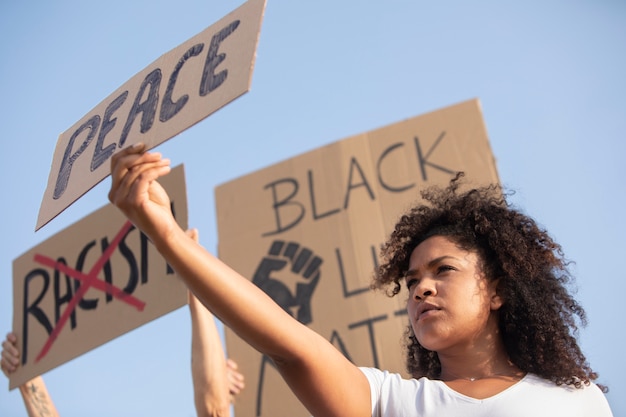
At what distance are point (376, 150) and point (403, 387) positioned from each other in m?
2.65

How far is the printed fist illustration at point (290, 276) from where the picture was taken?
152 inches

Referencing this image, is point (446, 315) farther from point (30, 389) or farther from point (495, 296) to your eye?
point (30, 389)

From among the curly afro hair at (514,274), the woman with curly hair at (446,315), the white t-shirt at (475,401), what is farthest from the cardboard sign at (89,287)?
the white t-shirt at (475,401)

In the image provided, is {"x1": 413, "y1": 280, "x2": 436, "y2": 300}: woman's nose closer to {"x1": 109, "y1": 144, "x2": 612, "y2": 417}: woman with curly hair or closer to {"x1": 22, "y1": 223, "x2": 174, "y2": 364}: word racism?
{"x1": 109, "y1": 144, "x2": 612, "y2": 417}: woman with curly hair

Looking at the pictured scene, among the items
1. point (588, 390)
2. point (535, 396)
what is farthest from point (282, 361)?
point (588, 390)

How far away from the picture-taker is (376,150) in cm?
418

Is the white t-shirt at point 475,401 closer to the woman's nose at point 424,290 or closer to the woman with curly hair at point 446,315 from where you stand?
the woman with curly hair at point 446,315

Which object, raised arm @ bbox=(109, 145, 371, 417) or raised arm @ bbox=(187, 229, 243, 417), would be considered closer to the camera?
raised arm @ bbox=(109, 145, 371, 417)

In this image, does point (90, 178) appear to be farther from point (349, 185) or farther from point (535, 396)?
point (349, 185)

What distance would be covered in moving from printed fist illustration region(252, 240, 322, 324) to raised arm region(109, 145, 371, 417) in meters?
2.34

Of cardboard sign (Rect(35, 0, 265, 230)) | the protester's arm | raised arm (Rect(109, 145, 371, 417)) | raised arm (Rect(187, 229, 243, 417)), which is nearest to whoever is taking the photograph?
raised arm (Rect(109, 145, 371, 417))

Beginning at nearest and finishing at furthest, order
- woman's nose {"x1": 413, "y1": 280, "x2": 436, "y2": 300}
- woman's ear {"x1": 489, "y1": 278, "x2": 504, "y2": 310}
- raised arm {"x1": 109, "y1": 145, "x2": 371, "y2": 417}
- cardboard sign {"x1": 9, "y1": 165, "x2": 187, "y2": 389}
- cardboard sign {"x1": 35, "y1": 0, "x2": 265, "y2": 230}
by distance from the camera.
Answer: raised arm {"x1": 109, "y1": 145, "x2": 371, "y2": 417}
cardboard sign {"x1": 35, "y1": 0, "x2": 265, "y2": 230}
woman's nose {"x1": 413, "y1": 280, "x2": 436, "y2": 300}
woman's ear {"x1": 489, "y1": 278, "x2": 504, "y2": 310}
cardboard sign {"x1": 9, "y1": 165, "x2": 187, "y2": 389}

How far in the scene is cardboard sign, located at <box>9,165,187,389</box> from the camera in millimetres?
3395

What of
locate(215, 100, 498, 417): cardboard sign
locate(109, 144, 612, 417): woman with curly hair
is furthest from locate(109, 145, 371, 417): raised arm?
locate(215, 100, 498, 417): cardboard sign
